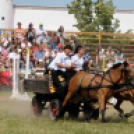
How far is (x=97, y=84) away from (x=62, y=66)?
1.15 meters

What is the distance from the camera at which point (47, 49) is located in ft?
71.1

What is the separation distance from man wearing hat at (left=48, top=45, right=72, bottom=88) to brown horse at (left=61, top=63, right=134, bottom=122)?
317 millimetres

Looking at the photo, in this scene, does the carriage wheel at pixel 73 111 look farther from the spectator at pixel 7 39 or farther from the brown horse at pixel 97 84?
the spectator at pixel 7 39

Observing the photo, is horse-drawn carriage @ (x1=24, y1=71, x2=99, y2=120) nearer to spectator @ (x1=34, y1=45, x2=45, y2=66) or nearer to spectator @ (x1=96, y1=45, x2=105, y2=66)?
spectator @ (x1=34, y1=45, x2=45, y2=66)

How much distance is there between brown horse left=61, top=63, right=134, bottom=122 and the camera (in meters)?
13.0

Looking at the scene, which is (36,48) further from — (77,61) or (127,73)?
(127,73)

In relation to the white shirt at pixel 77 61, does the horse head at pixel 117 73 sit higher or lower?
lower

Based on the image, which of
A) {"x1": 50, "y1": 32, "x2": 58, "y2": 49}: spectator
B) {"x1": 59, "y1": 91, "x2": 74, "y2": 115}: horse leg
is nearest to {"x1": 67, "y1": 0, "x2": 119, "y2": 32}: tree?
{"x1": 50, "y1": 32, "x2": 58, "y2": 49}: spectator

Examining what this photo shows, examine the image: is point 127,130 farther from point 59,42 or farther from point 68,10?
point 68,10

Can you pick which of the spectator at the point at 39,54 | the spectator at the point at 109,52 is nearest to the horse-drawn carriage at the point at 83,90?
the spectator at the point at 39,54

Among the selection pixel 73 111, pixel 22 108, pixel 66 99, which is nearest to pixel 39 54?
pixel 22 108

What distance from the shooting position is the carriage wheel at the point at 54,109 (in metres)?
14.1

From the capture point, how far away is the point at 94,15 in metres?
43.2

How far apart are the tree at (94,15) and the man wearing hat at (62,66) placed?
25.4 meters
